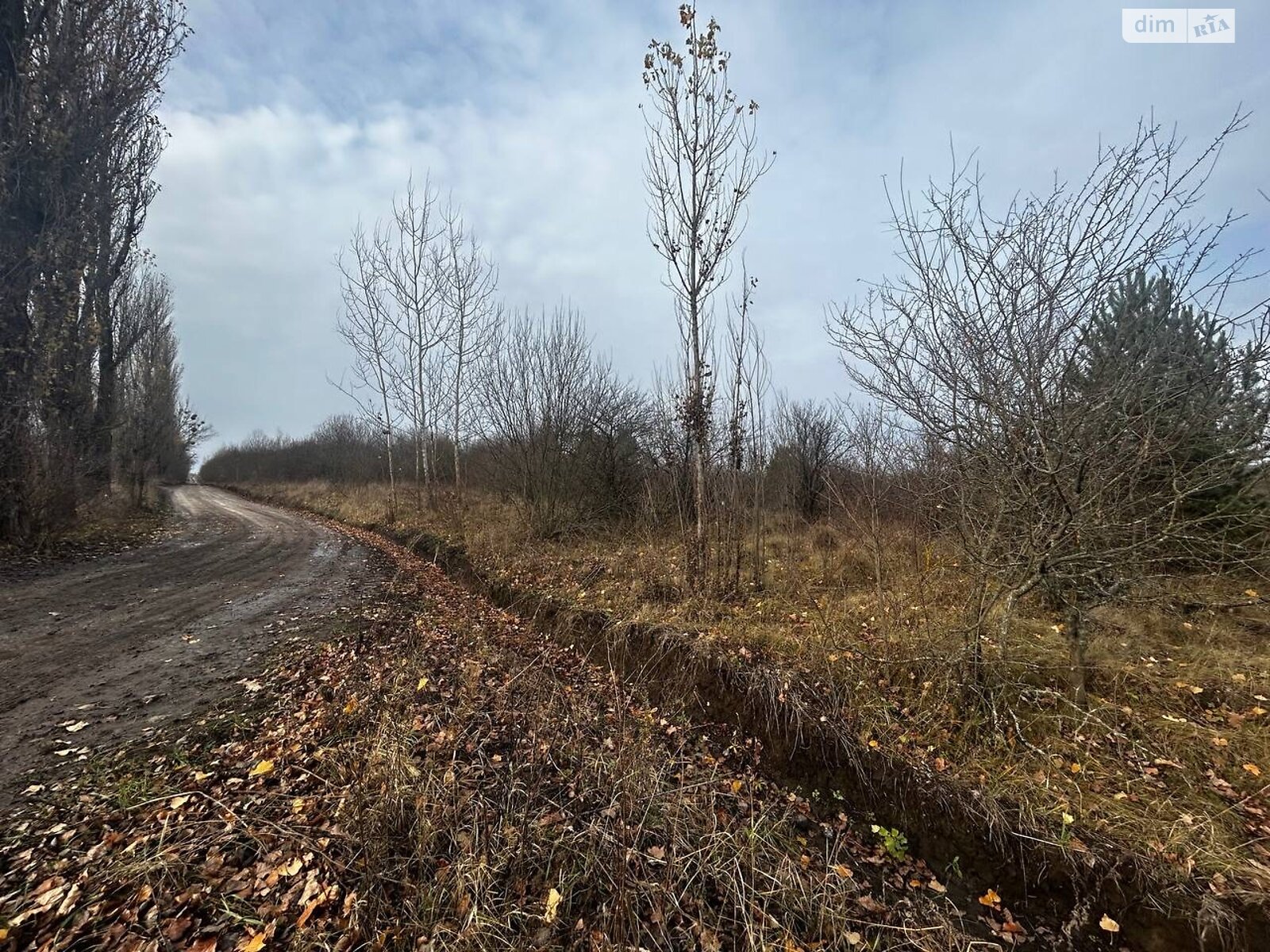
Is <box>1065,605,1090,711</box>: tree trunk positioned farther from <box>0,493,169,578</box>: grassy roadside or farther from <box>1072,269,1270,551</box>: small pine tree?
<box>0,493,169,578</box>: grassy roadside

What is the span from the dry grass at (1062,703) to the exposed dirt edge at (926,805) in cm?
7

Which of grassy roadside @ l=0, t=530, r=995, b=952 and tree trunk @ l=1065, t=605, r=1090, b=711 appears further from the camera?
tree trunk @ l=1065, t=605, r=1090, b=711

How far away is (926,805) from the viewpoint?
3.53 metres

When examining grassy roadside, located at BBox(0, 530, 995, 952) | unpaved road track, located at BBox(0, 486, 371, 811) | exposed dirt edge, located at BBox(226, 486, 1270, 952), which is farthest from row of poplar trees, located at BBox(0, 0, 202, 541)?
exposed dirt edge, located at BBox(226, 486, 1270, 952)

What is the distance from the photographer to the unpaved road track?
4.02 m

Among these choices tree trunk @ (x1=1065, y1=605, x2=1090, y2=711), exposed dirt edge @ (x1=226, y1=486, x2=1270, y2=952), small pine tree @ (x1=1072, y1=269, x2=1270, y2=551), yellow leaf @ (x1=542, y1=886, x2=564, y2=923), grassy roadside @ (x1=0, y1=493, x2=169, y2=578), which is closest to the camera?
yellow leaf @ (x1=542, y1=886, x2=564, y2=923)

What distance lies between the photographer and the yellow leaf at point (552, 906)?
2.60 meters

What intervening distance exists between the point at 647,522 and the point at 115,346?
64.2 feet

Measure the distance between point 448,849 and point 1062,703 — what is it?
173 inches

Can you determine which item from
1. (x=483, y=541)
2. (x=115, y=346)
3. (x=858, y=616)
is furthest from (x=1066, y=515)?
(x=115, y=346)

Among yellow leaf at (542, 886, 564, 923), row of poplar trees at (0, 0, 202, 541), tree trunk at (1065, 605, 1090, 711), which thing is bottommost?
yellow leaf at (542, 886, 564, 923)

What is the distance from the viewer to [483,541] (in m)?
10.9

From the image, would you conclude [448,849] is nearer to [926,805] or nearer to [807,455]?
[926,805]

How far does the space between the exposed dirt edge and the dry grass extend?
73 mm
